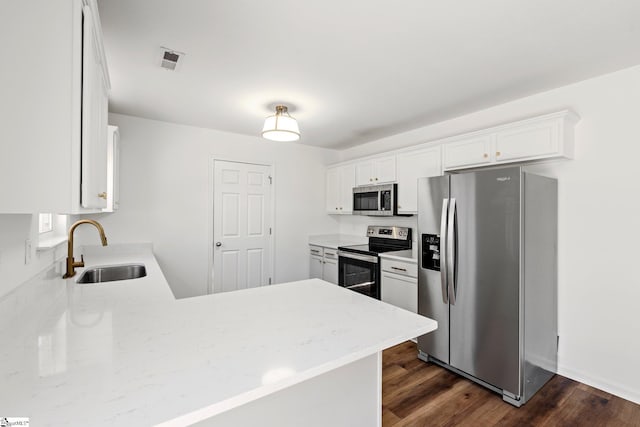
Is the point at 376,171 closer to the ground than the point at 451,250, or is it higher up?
higher up

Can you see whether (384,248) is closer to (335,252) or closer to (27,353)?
(335,252)

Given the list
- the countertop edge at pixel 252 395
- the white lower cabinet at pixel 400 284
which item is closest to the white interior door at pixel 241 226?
the white lower cabinet at pixel 400 284

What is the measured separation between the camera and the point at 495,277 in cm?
227

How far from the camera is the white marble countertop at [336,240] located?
4.48m

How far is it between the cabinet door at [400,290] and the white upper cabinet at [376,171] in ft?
3.97

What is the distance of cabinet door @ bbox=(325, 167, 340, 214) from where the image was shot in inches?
183

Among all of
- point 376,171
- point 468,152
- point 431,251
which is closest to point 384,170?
point 376,171

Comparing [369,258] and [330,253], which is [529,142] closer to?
[369,258]

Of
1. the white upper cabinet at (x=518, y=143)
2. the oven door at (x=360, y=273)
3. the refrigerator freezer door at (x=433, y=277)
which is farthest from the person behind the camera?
the oven door at (x=360, y=273)

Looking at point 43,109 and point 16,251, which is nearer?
point 43,109

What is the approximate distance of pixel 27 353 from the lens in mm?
972

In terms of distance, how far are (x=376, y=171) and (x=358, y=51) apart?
2069mm

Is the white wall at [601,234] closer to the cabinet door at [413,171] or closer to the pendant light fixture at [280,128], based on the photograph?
the cabinet door at [413,171]

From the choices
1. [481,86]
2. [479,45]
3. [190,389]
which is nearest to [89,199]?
[190,389]
